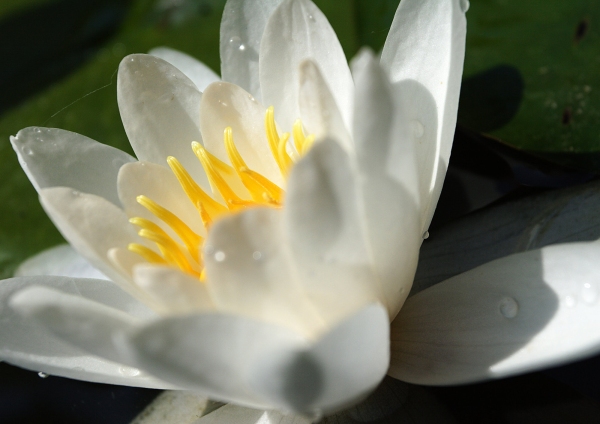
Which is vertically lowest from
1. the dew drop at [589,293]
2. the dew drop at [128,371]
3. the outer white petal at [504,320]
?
the outer white petal at [504,320]

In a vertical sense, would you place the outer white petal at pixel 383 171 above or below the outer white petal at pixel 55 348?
above

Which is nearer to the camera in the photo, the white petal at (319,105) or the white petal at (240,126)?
the white petal at (319,105)

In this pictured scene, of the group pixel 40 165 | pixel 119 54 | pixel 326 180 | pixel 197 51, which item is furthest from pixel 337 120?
pixel 119 54

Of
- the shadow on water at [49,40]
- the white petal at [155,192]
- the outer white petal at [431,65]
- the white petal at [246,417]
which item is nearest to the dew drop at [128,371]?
the white petal at [246,417]

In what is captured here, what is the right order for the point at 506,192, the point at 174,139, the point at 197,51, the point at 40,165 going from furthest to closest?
the point at 197,51 → the point at 506,192 → the point at 174,139 → the point at 40,165

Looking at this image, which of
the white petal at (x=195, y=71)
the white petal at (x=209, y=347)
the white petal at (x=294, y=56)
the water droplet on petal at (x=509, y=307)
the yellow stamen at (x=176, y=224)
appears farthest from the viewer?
the white petal at (x=195, y=71)

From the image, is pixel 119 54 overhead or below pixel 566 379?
overhead

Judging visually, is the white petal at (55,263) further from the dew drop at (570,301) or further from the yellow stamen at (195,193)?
the dew drop at (570,301)

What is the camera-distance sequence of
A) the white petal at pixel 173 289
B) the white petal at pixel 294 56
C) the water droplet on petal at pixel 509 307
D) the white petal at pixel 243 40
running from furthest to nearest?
1. the white petal at pixel 243 40
2. the white petal at pixel 294 56
3. the water droplet on petal at pixel 509 307
4. the white petal at pixel 173 289

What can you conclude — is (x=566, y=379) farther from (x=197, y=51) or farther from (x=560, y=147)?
(x=197, y=51)
